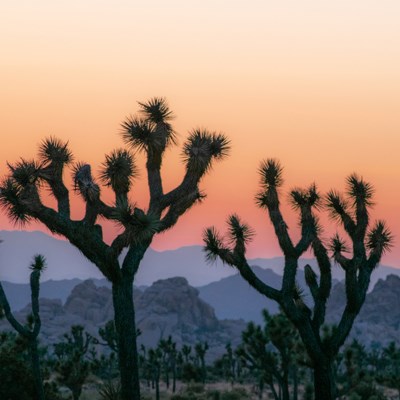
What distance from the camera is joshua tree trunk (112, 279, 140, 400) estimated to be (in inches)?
731

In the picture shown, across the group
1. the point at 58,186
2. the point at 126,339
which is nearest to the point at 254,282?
the point at 126,339

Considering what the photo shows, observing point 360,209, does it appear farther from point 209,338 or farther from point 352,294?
point 209,338

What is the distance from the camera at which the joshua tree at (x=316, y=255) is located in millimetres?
19828

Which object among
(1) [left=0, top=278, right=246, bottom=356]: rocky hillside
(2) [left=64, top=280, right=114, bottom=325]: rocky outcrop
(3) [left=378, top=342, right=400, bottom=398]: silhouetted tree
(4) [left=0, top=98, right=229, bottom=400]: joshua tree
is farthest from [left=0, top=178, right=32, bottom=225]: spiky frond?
(2) [left=64, top=280, right=114, bottom=325]: rocky outcrop

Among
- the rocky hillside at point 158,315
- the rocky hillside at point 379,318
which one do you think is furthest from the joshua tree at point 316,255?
the rocky hillside at point 379,318

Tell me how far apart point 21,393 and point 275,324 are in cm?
1001

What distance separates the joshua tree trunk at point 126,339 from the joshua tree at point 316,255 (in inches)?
103

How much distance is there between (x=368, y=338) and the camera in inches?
6870

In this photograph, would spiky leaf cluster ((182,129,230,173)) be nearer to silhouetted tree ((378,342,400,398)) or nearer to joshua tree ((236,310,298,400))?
joshua tree ((236,310,298,400))

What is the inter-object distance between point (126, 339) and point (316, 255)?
17.1ft

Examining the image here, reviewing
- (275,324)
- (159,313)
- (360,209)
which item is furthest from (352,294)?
(159,313)

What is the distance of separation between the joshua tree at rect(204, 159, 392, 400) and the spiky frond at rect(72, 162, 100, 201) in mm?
3385

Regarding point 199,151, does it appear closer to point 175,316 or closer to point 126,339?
point 126,339

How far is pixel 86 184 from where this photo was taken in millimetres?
18219
